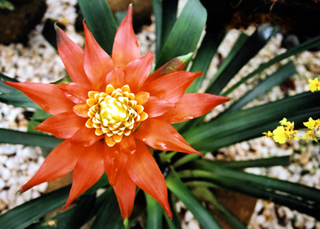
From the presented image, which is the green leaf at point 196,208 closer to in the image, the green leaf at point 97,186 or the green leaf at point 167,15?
the green leaf at point 97,186

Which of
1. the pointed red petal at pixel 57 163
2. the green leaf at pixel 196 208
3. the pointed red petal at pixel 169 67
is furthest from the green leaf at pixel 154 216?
the pointed red petal at pixel 169 67

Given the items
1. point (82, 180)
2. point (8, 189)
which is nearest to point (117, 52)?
point (82, 180)

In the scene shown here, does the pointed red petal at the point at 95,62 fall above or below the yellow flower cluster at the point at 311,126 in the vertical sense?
above

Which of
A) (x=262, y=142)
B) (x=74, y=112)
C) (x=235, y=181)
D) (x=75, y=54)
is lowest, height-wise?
(x=262, y=142)

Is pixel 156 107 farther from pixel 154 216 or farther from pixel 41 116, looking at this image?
pixel 41 116

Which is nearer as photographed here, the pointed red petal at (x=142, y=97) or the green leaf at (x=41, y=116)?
the pointed red petal at (x=142, y=97)

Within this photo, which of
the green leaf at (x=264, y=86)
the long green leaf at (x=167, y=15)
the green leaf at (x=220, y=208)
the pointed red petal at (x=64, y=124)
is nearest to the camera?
the pointed red petal at (x=64, y=124)

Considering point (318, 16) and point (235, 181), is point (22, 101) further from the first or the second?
point (318, 16)
